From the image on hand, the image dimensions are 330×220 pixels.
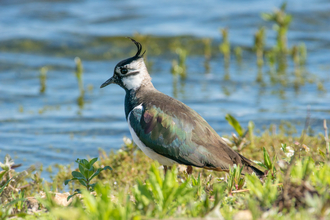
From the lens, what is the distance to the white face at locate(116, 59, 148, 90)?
5.18m

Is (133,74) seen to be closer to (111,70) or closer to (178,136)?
(178,136)

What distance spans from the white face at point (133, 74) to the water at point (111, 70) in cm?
192

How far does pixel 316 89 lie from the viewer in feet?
29.1

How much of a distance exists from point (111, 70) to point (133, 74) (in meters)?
5.86

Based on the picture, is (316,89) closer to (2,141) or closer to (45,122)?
(45,122)

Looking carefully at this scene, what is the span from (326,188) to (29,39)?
11.1 m

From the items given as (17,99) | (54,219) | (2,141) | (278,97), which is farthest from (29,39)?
(54,219)

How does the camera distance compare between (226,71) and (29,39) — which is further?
(29,39)

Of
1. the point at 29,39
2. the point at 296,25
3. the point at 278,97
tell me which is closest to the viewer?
the point at 278,97

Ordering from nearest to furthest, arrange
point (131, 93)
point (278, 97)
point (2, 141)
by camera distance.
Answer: point (131, 93) → point (2, 141) → point (278, 97)

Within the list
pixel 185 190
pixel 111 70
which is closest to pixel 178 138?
pixel 185 190

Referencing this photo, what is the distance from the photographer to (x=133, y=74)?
5.22 meters

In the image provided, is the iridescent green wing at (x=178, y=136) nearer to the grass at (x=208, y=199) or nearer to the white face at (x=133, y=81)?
the grass at (x=208, y=199)

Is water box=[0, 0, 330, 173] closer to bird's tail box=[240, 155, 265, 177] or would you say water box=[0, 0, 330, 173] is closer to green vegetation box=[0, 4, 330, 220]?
green vegetation box=[0, 4, 330, 220]
